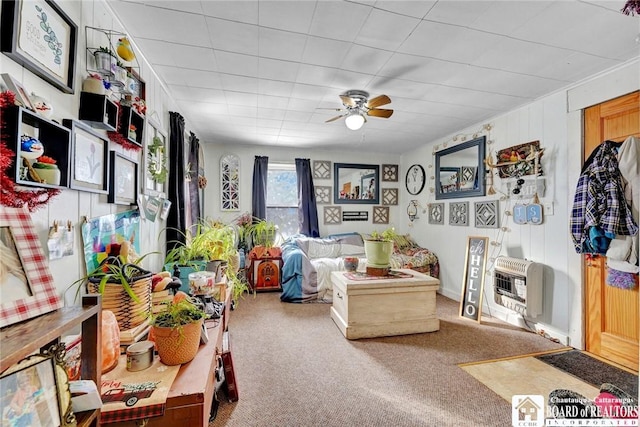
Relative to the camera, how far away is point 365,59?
200cm

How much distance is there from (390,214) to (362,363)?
11.2 feet

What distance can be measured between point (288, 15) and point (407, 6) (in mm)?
646

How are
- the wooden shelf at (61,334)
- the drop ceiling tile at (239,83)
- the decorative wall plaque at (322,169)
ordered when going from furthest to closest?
the decorative wall plaque at (322,169)
the drop ceiling tile at (239,83)
the wooden shelf at (61,334)

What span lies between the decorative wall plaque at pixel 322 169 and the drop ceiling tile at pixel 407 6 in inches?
135

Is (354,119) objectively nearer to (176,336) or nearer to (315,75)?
(315,75)

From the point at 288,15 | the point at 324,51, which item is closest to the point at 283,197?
the point at 324,51

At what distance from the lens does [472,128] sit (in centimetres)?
355

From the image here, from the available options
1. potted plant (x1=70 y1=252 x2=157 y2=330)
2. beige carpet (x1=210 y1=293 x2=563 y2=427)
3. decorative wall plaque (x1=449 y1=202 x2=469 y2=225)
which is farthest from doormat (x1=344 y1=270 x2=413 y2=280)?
potted plant (x1=70 y1=252 x2=157 y2=330)

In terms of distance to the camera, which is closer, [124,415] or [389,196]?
[124,415]

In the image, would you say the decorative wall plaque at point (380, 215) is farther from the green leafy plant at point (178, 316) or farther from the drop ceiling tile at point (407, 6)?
the green leafy plant at point (178, 316)

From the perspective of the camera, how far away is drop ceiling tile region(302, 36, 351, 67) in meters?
1.80

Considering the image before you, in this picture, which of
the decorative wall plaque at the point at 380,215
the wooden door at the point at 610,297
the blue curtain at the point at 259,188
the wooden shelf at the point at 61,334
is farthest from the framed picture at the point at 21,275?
the decorative wall plaque at the point at 380,215

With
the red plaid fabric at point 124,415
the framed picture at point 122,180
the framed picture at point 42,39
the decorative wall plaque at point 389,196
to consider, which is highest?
the framed picture at point 42,39

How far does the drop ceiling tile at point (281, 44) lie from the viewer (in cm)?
173
